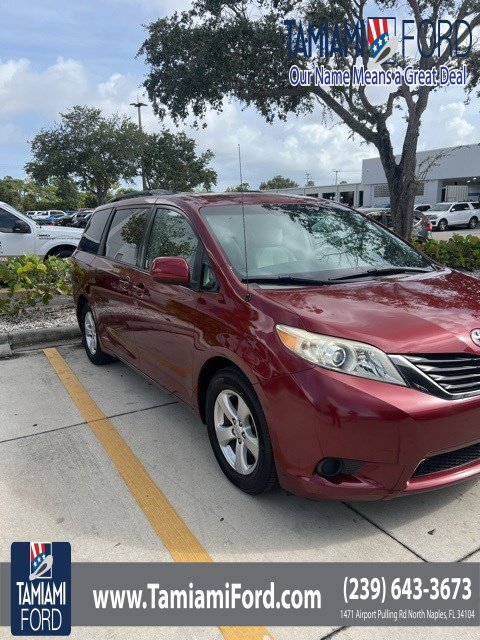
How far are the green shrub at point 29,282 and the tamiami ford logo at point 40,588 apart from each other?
443 cm

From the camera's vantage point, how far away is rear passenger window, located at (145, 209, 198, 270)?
339cm

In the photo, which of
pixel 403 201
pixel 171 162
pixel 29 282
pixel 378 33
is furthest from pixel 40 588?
pixel 171 162

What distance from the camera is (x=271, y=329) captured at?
2.56 metres

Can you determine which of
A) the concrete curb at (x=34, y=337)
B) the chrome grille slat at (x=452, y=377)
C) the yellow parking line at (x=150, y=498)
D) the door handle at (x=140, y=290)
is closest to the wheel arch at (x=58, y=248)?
the concrete curb at (x=34, y=337)

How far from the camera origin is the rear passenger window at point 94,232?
5.08m

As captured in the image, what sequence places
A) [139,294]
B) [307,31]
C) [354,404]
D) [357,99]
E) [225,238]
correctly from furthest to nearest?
1. [357,99]
2. [307,31]
3. [139,294]
4. [225,238]
5. [354,404]

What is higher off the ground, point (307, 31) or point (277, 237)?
point (307, 31)

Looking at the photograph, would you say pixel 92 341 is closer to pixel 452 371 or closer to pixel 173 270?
pixel 173 270

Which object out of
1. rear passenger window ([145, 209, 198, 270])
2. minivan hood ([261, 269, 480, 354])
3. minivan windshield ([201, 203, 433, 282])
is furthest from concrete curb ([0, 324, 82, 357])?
minivan hood ([261, 269, 480, 354])

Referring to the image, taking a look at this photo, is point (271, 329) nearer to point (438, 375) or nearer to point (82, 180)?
point (438, 375)

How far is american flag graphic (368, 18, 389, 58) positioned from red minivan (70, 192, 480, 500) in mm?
9443

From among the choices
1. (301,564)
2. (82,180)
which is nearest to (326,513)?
(301,564)

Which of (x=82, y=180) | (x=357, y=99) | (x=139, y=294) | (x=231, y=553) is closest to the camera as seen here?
(x=231, y=553)

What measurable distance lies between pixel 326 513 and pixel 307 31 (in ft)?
38.5
